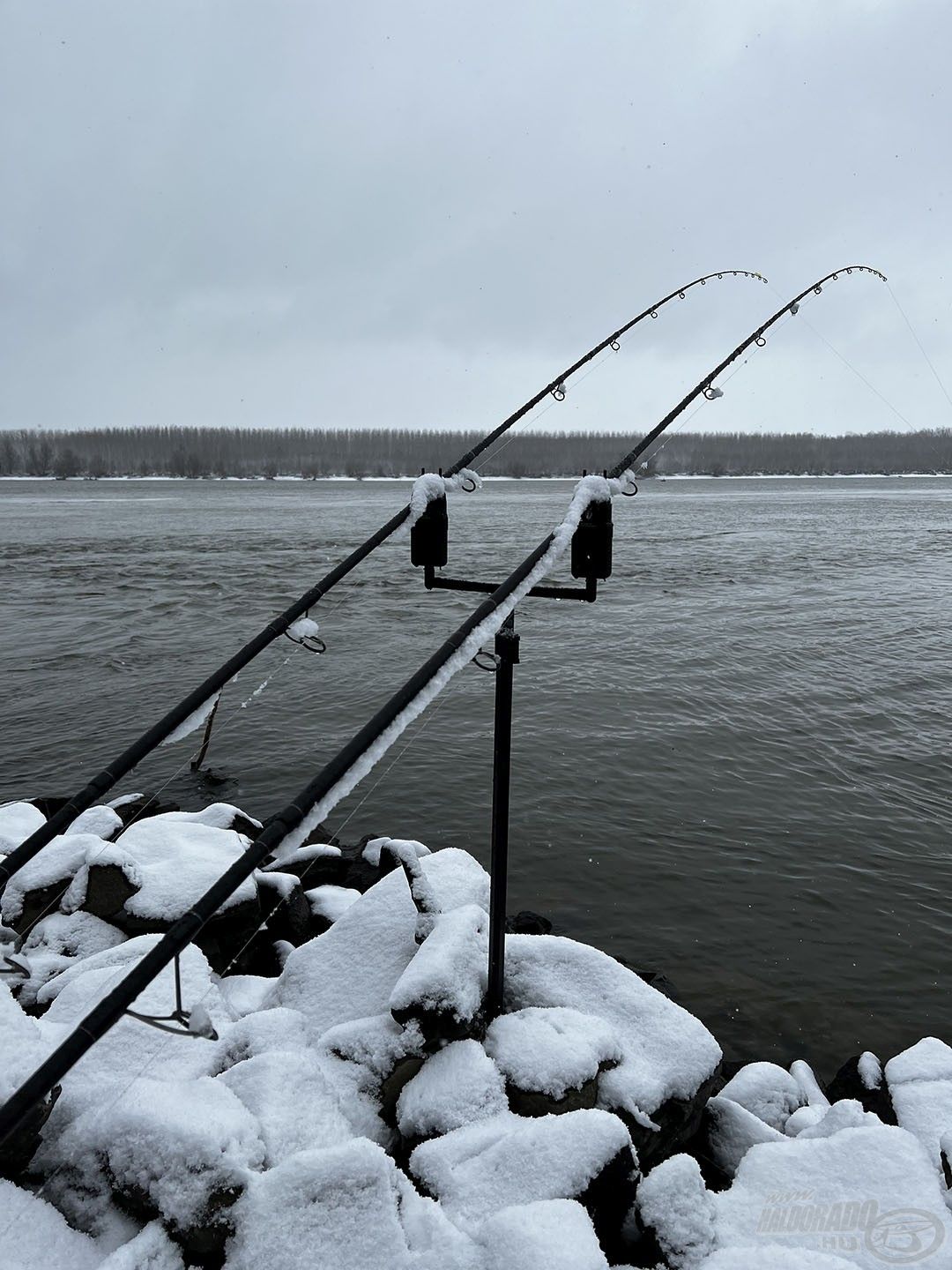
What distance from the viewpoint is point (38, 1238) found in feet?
9.13

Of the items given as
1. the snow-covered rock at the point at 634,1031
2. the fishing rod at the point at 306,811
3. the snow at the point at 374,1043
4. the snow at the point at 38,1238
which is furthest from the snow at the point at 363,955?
the fishing rod at the point at 306,811

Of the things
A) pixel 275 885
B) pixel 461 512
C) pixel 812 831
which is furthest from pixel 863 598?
pixel 461 512

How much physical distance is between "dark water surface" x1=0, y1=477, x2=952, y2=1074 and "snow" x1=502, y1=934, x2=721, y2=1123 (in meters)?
1.31

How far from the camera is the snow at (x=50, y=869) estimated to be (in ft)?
18.0

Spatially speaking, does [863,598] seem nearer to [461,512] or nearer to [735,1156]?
[735,1156]

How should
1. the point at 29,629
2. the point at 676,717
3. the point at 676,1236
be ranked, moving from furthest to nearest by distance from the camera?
the point at 29,629, the point at 676,717, the point at 676,1236

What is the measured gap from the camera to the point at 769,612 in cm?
1844

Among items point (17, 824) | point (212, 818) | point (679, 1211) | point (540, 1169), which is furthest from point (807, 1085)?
point (17, 824)

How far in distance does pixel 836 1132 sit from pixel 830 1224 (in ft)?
1.87

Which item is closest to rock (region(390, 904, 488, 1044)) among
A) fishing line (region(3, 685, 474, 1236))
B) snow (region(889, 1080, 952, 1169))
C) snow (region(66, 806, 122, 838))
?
fishing line (region(3, 685, 474, 1236))

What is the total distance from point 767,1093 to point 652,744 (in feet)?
19.7

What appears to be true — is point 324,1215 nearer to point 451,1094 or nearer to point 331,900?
point 451,1094

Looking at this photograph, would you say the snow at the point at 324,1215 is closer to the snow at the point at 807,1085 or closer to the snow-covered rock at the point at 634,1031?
the snow-covered rock at the point at 634,1031

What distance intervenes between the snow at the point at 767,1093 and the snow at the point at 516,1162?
1.39m
